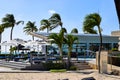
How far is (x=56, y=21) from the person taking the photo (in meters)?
50.2

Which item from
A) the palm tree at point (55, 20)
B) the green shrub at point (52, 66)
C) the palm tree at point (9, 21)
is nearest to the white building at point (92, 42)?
the palm tree at point (55, 20)

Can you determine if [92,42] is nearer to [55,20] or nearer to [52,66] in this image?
[55,20]

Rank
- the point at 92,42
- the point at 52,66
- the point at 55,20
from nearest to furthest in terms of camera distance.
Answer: the point at 52,66 → the point at 92,42 → the point at 55,20

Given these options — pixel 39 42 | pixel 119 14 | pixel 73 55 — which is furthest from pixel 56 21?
pixel 119 14

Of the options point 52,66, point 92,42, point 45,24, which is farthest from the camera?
point 45,24

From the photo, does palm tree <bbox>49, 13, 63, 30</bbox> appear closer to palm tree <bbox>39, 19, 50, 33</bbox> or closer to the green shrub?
palm tree <bbox>39, 19, 50, 33</bbox>

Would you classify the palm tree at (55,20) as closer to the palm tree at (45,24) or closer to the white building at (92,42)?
the palm tree at (45,24)

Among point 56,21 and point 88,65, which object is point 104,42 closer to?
point 56,21

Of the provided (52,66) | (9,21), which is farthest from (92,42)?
(9,21)

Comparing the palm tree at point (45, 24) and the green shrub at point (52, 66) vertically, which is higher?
the palm tree at point (45, 24)

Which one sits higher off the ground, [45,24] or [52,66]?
[45,24]

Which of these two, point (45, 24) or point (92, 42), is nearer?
point (92, 42)

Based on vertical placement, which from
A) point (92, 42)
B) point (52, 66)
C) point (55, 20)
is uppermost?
point (55, 20)

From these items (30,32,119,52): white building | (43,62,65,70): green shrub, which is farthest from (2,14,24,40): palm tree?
(43,62,65,70): green shrub
